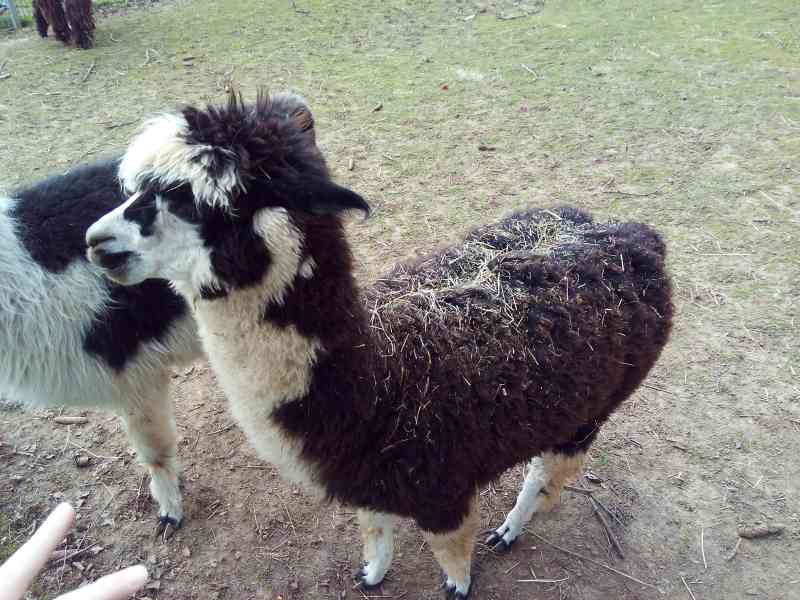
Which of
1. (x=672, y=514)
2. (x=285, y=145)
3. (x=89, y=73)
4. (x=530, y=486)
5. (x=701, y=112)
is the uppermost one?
(x=285, y=145)

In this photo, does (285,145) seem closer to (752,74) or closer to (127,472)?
(127,472)

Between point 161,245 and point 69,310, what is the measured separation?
91cm

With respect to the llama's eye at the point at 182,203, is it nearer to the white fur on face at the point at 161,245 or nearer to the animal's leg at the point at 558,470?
the white fur on face at the point at 161,245

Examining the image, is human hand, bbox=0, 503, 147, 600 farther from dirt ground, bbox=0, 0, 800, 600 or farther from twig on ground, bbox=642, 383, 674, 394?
twig on ground, bbox=642, 383, 674, 394

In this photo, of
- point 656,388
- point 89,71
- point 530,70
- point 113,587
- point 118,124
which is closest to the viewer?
point 113,587

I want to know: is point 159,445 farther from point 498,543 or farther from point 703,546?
point 703,546

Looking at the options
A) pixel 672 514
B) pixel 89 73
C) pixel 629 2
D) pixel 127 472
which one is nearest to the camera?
pixel 672 514

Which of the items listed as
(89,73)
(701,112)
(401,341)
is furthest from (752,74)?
(89,73)

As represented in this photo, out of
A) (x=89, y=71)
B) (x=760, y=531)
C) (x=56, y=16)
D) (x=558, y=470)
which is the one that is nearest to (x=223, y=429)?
(x=558, y=470)

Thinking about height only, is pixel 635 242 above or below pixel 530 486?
above

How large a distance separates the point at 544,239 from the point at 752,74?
5564 millimetres

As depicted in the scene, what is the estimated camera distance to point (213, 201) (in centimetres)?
142

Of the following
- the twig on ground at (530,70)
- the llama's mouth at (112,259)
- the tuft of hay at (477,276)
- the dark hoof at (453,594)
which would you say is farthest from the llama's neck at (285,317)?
the twig on ground at (530,70)

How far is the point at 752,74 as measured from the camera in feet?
20.5
